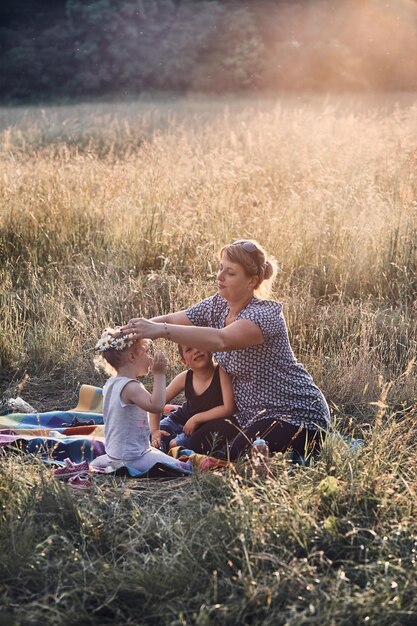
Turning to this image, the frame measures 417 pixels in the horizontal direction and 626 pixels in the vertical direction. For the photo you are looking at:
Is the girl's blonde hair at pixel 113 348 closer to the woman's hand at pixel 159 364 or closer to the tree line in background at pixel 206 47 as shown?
the woman's hand at pixel 159 364

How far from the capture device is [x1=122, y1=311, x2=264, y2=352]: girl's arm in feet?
13.1

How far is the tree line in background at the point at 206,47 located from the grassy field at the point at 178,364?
494 inches

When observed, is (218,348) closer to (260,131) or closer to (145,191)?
(145,191)

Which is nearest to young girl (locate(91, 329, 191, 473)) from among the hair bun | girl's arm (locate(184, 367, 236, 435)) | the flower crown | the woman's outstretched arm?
the flower crown

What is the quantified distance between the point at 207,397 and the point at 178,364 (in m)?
0.98

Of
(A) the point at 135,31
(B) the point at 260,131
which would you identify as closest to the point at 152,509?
(B) the point at 260,131

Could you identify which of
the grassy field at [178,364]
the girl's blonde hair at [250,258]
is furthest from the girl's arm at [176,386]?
the girl's blonde hair at [250,258]

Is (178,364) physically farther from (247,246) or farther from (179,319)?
(247,246)

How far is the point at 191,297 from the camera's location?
20.5 feet

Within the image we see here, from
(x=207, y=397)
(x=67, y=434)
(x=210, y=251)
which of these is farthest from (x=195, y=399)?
(x=210, y=251)

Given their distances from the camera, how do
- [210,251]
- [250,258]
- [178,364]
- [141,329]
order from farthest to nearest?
[210,251]
[178,364]
[250,258]
[141,329]

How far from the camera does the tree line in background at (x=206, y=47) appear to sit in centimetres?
2381

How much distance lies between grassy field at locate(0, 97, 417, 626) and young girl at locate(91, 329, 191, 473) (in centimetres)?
22

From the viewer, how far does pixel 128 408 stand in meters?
4.15
